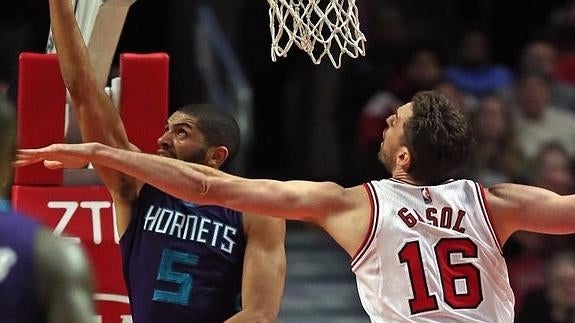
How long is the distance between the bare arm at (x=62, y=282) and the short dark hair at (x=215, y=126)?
2111 mm

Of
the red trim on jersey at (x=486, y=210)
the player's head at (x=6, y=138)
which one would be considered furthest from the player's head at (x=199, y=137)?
the player's head at (x=6, y=138)

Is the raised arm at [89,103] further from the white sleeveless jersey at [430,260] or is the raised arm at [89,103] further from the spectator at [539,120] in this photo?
the spectator at [539,120]

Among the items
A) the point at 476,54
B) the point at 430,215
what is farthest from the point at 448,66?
the point at 430,215

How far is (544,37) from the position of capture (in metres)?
10.2

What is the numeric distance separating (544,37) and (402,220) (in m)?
6.21

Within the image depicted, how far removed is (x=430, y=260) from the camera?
426cm

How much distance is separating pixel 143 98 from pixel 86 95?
476mm

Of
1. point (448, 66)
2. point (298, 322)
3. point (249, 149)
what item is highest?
point (448, 66)

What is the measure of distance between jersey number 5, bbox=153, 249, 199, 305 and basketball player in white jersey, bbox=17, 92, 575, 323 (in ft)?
1.71

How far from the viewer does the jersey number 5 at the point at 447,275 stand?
13.9 ft

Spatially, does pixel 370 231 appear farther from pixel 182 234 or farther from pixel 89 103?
pixel 89 103

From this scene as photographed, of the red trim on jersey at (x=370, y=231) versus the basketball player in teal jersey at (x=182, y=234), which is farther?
the basketball player in teal jersey at (x=182, y=234)

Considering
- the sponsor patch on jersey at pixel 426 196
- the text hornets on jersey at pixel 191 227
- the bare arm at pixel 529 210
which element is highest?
the sponsor patch on jersey at pixel 426 196

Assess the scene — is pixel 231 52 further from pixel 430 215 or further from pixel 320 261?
pixel 430 215
